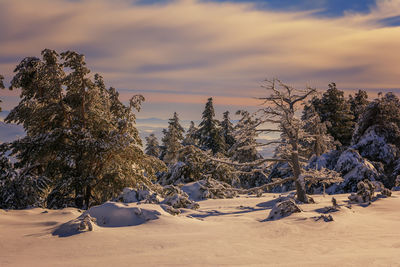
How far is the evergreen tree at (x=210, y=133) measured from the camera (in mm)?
41094

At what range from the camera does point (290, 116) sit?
11109 millimetres

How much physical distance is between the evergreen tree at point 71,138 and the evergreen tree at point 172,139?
2735 cm

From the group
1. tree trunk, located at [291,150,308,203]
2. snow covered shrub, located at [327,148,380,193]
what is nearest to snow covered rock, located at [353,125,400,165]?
snow covered shrub, located at [327,148,380,193]

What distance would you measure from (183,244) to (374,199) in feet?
27.6

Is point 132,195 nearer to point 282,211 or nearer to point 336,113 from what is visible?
point 282,211

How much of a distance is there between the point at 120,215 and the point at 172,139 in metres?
36.7

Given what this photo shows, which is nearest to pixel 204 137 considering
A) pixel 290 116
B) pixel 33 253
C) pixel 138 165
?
pixel 138 165

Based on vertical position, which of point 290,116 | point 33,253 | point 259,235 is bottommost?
point 259,235

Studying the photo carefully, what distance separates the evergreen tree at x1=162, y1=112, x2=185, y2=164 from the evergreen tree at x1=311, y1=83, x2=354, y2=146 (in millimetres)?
19433

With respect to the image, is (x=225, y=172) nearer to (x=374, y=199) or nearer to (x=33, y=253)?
(x=374, y=199)

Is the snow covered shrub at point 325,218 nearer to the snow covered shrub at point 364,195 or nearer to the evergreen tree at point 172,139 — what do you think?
the snow covered shrub at point 364,195

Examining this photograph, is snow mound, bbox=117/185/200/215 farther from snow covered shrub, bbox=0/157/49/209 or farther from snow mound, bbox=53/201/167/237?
snow covered shrub, bbox=0/157/49/209

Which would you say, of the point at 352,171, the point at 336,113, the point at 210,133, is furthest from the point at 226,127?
the point at 352,171

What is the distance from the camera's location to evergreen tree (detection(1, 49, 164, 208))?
12.0 metres
